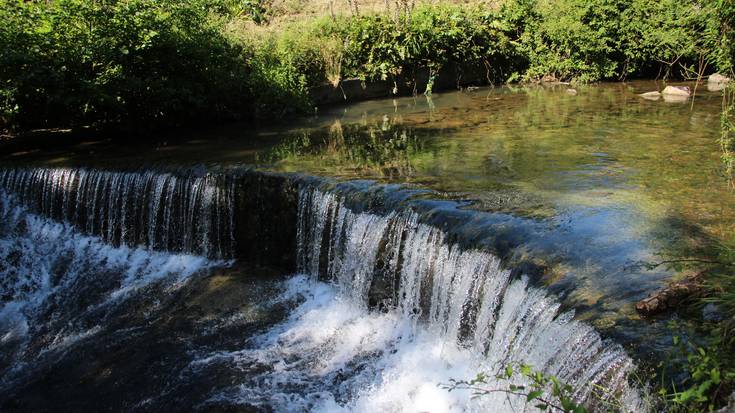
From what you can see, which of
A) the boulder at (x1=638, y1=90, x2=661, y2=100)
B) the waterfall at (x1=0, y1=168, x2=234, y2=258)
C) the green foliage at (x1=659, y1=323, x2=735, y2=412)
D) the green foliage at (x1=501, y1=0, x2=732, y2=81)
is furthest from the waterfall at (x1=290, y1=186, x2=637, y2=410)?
the green foliage at (x1=501, y1=0, x2=732, y2=81)

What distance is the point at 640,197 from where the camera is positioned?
6719mm

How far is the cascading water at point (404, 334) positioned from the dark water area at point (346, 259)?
0.02 metres

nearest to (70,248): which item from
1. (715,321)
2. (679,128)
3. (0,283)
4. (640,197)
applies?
(0,283)

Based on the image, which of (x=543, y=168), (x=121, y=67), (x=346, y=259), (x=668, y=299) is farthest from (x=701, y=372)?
(x=121, y=67)

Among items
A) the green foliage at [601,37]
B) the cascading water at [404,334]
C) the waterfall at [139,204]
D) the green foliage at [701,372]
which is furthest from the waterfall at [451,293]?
the green foliage at [601,37]

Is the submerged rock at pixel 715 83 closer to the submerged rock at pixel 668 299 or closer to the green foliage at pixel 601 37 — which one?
the green foliage at pixel 601 37

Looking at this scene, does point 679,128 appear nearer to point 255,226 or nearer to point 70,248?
point 255,226

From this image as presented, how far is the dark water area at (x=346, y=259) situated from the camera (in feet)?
16.8

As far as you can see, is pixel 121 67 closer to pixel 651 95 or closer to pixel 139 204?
pixel 139 204

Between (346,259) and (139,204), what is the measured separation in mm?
3563

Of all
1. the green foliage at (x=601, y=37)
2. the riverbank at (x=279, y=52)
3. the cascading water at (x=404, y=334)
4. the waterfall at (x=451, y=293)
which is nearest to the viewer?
the waterfall at (x=451, y=293)

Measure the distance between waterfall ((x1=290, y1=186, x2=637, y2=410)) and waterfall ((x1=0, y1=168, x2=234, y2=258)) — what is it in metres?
1.41

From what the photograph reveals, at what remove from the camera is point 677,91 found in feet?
44.4

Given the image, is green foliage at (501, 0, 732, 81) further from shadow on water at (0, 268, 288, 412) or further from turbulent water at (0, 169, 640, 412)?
shadow on water at (0, 268, 288, 412)
